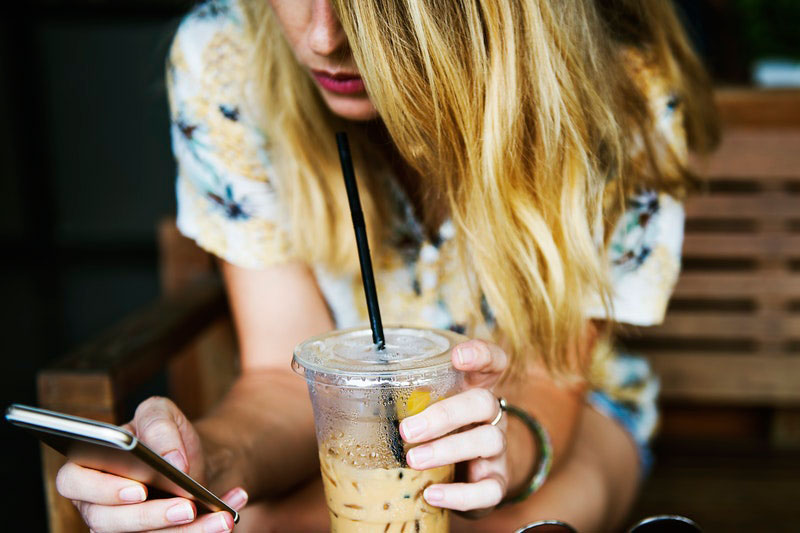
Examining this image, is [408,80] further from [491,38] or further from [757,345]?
[757,345]

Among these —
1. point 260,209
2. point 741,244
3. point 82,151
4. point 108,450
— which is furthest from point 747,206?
point 82,151

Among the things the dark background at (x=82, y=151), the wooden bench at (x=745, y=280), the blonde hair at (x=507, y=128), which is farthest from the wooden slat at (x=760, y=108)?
the dark background at (x=82, y=151)

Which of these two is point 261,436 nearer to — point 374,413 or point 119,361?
point 119,361

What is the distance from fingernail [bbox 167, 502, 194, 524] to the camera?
763mm

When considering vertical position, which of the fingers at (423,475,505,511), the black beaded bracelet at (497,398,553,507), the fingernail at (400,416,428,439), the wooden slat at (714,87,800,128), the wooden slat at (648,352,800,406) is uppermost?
the wooden slat at (714,87,800,128)

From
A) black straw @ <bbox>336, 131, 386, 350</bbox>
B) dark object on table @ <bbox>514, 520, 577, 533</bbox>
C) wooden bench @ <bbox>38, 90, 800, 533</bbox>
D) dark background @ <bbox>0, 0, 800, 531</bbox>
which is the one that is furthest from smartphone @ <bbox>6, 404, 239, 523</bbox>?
dark background @ <bbox>0, 0, 800, 531</bbox>

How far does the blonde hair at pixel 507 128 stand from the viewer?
96cm

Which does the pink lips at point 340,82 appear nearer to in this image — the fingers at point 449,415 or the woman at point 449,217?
the woman at point 449,217

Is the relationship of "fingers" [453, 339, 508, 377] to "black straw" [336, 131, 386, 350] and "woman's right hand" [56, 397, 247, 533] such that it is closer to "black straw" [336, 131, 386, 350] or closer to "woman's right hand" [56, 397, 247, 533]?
"black straw" [336, 131, 386, 350]

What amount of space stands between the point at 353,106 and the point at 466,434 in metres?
0.49

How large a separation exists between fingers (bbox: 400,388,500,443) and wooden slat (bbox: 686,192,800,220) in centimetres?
121

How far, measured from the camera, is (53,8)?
4445mm

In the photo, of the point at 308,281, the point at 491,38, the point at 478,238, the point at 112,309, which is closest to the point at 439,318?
the point at 308,281

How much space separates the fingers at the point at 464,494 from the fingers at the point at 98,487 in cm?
29
